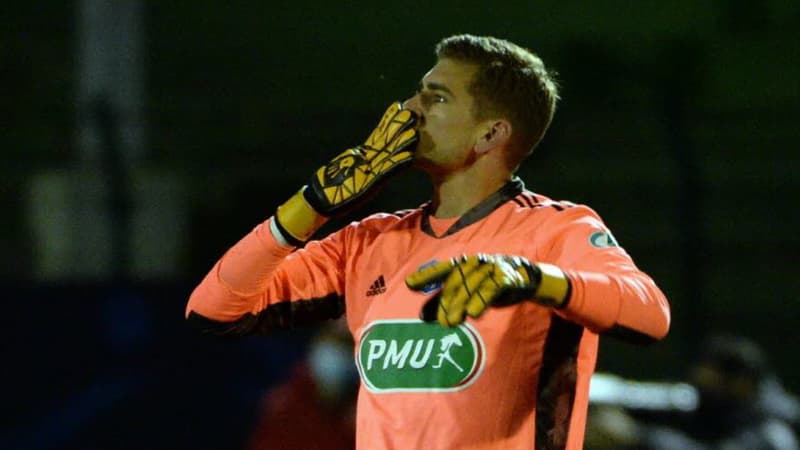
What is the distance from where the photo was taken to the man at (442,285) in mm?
3268

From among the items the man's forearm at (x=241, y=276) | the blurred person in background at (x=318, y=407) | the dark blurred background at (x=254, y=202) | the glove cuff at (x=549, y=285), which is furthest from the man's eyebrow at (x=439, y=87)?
the dark blurred background at (x=254, y=202)

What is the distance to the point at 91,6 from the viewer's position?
9.70 meters

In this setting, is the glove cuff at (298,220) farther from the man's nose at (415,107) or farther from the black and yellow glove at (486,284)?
the black and yellow glove at (486,284)

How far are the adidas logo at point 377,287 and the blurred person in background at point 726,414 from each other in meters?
2.46

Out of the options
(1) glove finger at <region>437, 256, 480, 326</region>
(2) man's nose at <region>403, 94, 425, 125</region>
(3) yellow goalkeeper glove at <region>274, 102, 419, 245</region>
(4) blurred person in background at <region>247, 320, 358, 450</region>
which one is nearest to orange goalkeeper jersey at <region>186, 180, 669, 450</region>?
(3) yellow goalkeeper glove at <region>274, 102, 419, 245</region>

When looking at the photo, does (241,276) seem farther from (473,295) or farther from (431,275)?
(473,295)

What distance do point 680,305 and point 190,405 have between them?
229 centimetres

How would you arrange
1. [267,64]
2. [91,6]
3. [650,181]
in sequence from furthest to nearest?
1. [267,64]
2. [91,6]
3. [650,181]

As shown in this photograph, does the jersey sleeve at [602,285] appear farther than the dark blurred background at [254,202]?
No

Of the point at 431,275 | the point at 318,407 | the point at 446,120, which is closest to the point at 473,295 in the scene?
the point at 431,275

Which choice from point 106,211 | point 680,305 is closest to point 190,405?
point 106,211

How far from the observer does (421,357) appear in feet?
10.9

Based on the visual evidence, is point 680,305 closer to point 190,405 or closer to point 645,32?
point 190,405

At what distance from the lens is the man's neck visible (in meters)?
3.52
